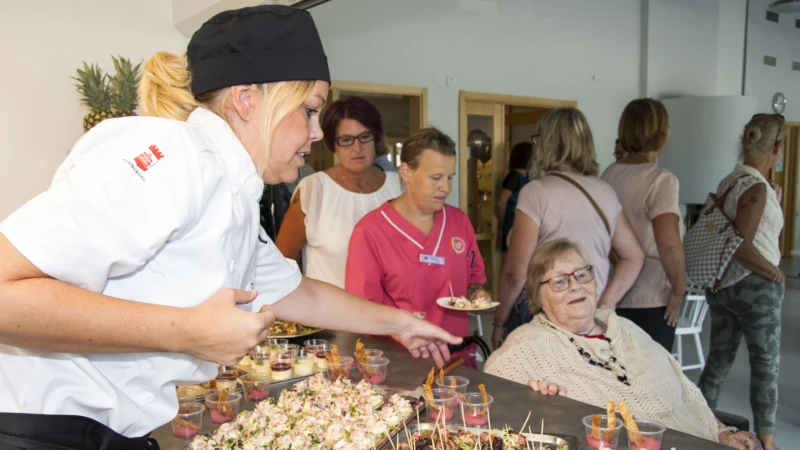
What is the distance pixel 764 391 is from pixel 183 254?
3.26m

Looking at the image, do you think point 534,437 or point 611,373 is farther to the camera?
point 611,373

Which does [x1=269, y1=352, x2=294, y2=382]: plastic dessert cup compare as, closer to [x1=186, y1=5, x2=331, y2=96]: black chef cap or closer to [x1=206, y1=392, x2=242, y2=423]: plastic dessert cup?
[x1=206, y1=392, x2=242, y2=423]: plastic dessert cup

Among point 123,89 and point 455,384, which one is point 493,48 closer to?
point 123,89

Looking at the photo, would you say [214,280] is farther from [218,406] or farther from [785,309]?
[785,309]

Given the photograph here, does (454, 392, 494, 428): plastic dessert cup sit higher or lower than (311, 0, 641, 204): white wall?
lower

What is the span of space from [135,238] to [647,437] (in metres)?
1.12

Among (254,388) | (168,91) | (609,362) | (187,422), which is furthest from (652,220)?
(168,91)

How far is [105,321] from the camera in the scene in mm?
862

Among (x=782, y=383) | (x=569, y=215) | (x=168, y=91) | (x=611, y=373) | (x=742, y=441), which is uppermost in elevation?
(x=168, y=91)

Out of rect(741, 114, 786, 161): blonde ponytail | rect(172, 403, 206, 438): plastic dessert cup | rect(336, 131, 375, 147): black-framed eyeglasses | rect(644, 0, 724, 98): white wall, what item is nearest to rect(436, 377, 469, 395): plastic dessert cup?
rect(172, 403, 206, 438): plastic dessert cup

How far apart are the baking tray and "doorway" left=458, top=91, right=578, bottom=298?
4692 mm

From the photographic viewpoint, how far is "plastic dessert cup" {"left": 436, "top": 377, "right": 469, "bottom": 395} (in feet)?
5.40

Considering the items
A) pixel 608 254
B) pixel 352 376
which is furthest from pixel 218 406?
pixel 608 254

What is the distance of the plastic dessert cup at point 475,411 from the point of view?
1.51 m
